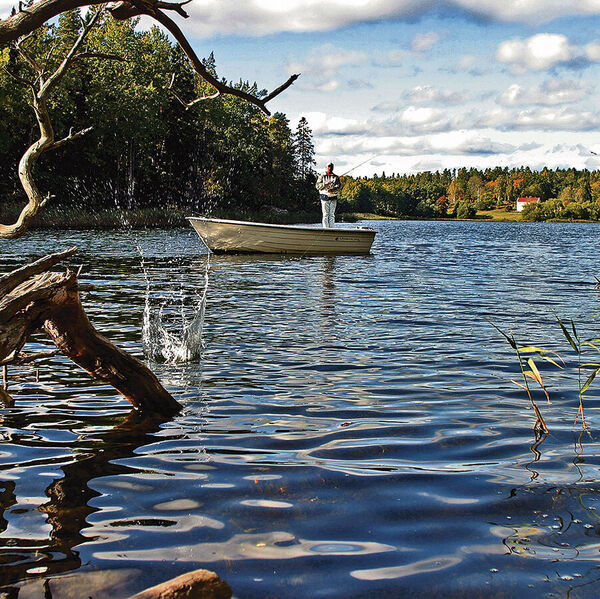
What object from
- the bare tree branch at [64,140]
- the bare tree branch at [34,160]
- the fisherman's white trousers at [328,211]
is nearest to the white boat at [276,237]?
the fisherman's white trousers at [328,211]

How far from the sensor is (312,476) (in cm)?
451

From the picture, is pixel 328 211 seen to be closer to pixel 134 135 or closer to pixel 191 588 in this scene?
pixel 191 588

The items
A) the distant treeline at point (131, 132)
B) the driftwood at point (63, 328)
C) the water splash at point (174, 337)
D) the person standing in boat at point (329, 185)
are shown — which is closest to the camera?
the driftwood at point (63, 328)

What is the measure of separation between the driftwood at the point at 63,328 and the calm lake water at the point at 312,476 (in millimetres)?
313

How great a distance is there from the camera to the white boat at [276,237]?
90.9 ft

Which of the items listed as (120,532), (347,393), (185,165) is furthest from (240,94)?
(185,165)

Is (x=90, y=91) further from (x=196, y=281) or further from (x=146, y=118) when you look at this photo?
(x=196, y=281)

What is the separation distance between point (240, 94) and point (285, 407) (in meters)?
3.06

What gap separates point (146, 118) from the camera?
2331 inches

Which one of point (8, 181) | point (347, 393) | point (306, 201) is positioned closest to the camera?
point (347, 393)

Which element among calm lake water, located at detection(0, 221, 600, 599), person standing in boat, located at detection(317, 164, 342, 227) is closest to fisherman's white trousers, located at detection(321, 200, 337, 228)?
person standing in boat, located at detection(317, 164, 342, 227)

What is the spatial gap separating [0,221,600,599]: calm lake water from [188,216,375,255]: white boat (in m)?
17.5

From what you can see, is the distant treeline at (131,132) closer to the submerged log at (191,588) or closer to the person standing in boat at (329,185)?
the person standing in boat at (329,185)

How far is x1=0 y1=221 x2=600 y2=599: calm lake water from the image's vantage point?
322cm
